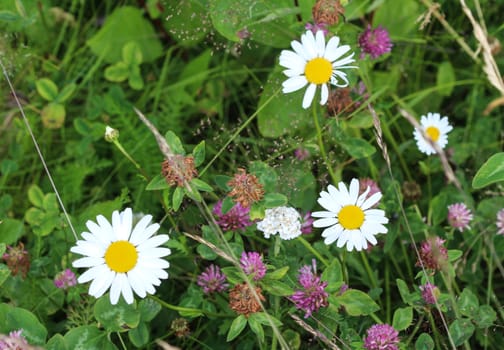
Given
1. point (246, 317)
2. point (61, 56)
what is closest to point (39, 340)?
point (246, 317)

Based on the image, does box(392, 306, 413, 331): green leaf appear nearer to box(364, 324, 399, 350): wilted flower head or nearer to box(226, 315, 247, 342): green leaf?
box(364, 324, 399, 350): wilted flower head

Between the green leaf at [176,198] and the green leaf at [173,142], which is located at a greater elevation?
the green leaf at [173,142]

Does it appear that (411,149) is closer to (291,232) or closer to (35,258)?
(291,232)

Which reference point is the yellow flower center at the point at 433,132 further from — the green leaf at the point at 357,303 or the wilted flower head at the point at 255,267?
the wilted flower head at the point at 255,267

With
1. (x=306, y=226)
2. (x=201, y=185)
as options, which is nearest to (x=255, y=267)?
(x=201, y=185)

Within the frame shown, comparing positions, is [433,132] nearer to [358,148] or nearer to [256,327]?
[358,148]

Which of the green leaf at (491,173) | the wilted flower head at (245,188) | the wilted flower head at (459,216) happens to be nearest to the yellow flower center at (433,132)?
the wilted flower head at (459,216)

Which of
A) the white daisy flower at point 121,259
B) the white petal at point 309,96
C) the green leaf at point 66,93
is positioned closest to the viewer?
the white daisy flower at point 121,259
